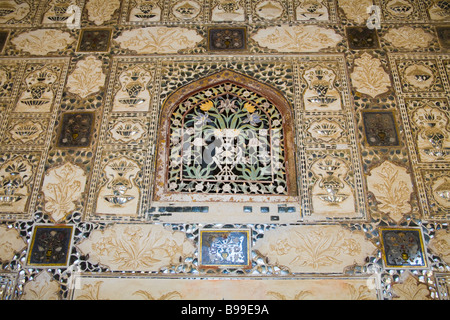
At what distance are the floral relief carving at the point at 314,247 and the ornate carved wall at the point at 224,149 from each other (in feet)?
0.04

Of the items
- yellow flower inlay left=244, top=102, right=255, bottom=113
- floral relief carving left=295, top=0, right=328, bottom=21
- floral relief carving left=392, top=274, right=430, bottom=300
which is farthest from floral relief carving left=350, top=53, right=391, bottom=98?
floral relief carving left=392, top=274, right=430, bottom=300

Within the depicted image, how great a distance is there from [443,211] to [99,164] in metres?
3.14

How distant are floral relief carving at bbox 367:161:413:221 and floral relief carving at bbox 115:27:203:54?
2385mm

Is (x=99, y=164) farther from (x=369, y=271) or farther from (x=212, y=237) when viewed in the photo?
(x=369, y=271)

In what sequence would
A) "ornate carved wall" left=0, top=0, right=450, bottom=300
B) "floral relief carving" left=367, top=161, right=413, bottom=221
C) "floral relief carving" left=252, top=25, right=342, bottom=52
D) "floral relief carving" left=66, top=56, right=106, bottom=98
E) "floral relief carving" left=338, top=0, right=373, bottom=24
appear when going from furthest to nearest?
"floral relief carving" left=338, top=0, right=373, bottom=24 < "floral relief carving" left=252, top=25, right=342, bottom=52 < "floral relief carving" left=66, top=56, right=106, bottom=98 < "floral relief carving" left=367, top=161, right=413, bottom=221 < "ornate carved wall" left=0, top=0, right=450, bottom=300

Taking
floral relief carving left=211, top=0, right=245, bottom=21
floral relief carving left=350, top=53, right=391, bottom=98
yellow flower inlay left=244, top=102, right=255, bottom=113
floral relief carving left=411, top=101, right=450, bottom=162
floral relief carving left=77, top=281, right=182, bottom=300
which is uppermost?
floral relief carving left=211, top=0, right=245, bottom=21

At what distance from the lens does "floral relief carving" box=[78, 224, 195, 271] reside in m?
3.92

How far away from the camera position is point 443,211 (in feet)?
13.4

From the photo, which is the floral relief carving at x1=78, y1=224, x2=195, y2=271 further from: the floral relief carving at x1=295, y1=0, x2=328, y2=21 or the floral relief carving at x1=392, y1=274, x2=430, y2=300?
the floral relief carving at x1=295, y1=0, x2=328, y2=21

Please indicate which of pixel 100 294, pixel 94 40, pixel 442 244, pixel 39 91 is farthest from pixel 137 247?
pixel 442 244

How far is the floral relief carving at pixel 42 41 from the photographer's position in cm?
511

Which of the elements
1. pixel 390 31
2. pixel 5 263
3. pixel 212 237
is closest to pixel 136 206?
pixel 212 237

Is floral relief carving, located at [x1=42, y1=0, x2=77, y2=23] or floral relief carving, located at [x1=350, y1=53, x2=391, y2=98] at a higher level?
floral relief carving, located at [x1=42, y1=0, x2=77, y2=23]

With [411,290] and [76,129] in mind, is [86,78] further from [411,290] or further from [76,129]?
[411,290]
